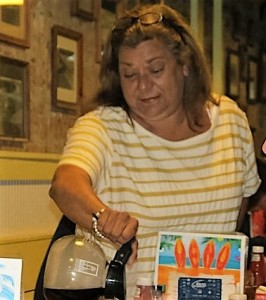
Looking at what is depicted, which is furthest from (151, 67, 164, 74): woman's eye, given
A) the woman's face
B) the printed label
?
the printed label

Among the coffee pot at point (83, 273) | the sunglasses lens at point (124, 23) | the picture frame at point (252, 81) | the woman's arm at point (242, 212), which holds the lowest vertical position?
the coffee pot at point (83, 273)

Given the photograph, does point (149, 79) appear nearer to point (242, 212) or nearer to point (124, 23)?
point (124, 23)

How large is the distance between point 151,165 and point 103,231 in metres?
0.37

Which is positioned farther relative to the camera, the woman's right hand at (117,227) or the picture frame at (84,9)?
the picture frame at (84,9)

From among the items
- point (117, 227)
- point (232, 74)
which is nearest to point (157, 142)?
point (117, 227)

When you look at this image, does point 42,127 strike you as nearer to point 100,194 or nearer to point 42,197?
point 42,197

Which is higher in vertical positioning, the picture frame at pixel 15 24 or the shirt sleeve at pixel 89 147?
the picture frame at pixel 15 24

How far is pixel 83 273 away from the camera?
3.78 ft

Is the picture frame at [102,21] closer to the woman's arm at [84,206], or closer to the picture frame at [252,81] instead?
the picture frame at [252,81]

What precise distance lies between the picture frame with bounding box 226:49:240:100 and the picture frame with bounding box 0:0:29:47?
124 cm

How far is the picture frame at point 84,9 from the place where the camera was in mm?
2387

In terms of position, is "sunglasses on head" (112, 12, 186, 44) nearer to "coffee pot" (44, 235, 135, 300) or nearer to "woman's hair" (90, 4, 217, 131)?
"woman's hair" (90, 4, 217, 131)

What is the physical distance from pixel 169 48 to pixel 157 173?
11.3 inches

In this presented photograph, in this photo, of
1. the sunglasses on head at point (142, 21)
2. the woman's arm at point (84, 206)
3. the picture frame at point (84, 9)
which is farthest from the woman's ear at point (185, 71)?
the picture frame at point (84, 9)
